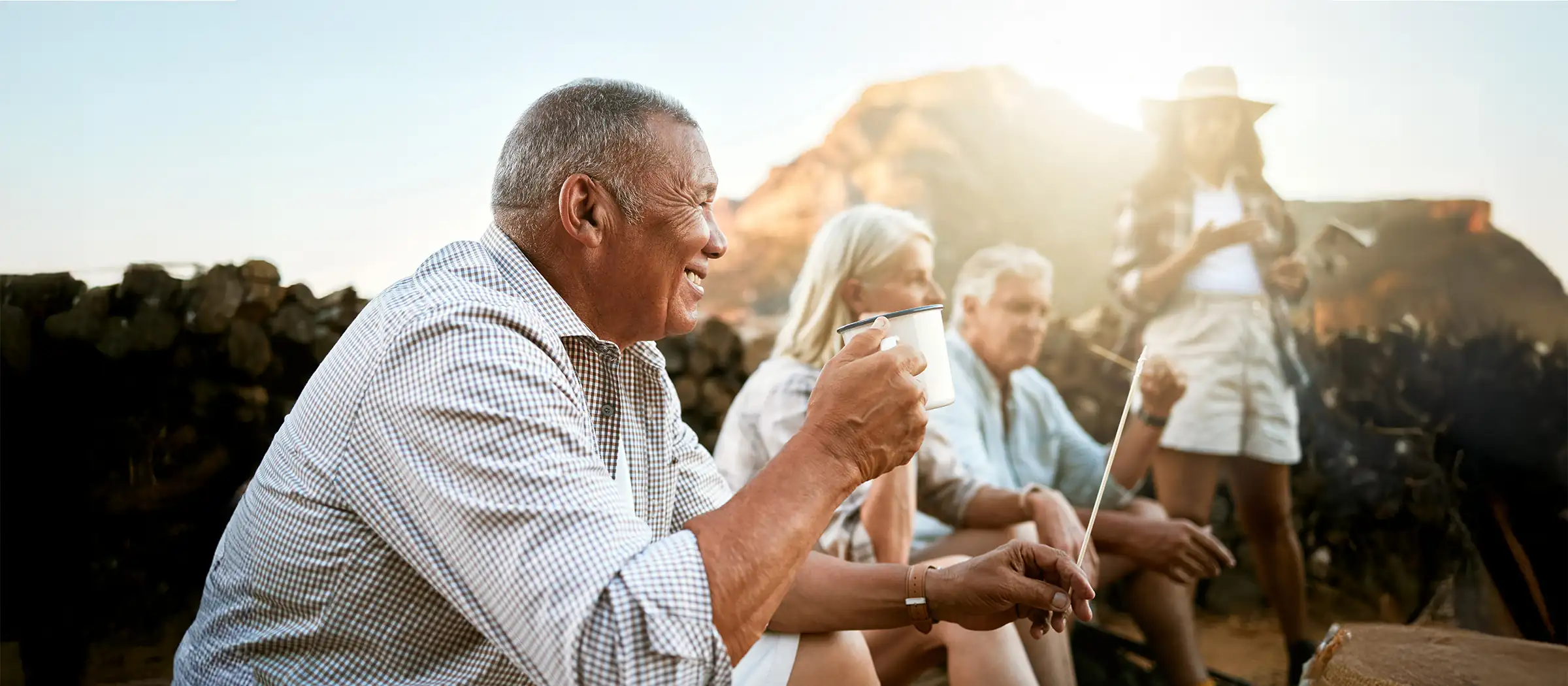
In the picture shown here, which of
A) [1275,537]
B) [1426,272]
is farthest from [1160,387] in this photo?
[1426,272]

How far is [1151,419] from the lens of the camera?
12.2 feet

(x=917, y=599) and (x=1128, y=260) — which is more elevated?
(x=1128, y=260)

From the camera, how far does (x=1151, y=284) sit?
12.3 ft

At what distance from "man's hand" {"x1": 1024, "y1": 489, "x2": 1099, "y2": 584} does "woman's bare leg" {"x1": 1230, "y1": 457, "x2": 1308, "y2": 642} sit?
794mm

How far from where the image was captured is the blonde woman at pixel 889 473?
256 centimetres

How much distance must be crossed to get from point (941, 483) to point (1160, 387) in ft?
3.00

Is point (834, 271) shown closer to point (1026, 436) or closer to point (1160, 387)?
point (1026, 436)

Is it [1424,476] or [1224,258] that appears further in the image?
[1224,258]

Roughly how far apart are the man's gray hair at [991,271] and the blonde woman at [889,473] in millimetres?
222

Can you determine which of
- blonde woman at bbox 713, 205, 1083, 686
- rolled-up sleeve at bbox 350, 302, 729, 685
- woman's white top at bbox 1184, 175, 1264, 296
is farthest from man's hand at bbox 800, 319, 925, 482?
woman's white top at bbox 1184, 175, 1264, 296

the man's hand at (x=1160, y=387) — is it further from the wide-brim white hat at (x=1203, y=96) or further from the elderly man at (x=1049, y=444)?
the wide-brim white hat at (x=1203, y=96)

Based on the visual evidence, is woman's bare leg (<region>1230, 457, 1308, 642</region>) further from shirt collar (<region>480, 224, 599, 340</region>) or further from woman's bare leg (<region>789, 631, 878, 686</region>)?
shirt collar (<region>480, 224, 599, 340</region>)

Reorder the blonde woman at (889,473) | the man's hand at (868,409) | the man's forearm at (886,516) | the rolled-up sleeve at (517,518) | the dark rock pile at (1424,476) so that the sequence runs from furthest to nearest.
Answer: the dark rock pile at (1424,476)
the man's forearm at (886,516)
the blonde woman at (889,473)
the man's hand at (868,409)
the rolled-up sleeve at (517,518)

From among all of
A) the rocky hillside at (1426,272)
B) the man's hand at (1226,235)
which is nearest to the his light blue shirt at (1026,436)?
the man's hand at (1226,235)
